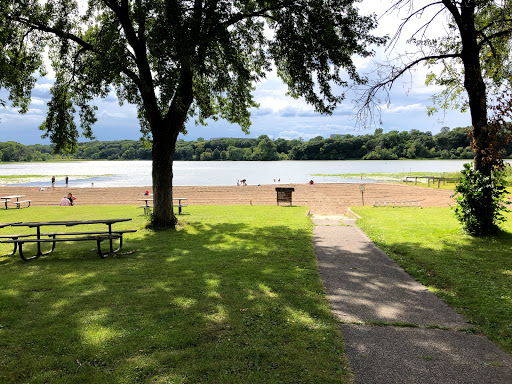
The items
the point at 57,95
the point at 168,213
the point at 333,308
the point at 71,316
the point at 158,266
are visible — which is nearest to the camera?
the point at 71,316

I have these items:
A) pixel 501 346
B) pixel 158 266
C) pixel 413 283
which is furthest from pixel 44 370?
pixel 413 283

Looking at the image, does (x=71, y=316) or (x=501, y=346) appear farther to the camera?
(x=71, y=316)

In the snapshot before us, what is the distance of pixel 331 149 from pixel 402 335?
166 m

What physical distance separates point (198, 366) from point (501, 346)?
3325 millimetres

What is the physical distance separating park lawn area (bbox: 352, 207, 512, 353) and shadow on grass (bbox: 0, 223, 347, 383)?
2039 millimetres

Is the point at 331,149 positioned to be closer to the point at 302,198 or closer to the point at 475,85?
the point at 302,198

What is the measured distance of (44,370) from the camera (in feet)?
10.8

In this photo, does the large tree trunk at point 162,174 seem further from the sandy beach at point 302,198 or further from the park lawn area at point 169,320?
the sandy beach at point 302,198

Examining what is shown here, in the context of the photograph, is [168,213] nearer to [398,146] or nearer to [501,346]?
[501,346]

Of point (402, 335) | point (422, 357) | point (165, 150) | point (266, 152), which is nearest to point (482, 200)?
point (402, 335)

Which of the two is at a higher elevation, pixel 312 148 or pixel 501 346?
pixel 312 148

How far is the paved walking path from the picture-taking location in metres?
3.27

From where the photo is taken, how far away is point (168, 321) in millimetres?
4355

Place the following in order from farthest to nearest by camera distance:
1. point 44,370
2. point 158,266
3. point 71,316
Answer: point 158,266
point 71,316
point 44,370
